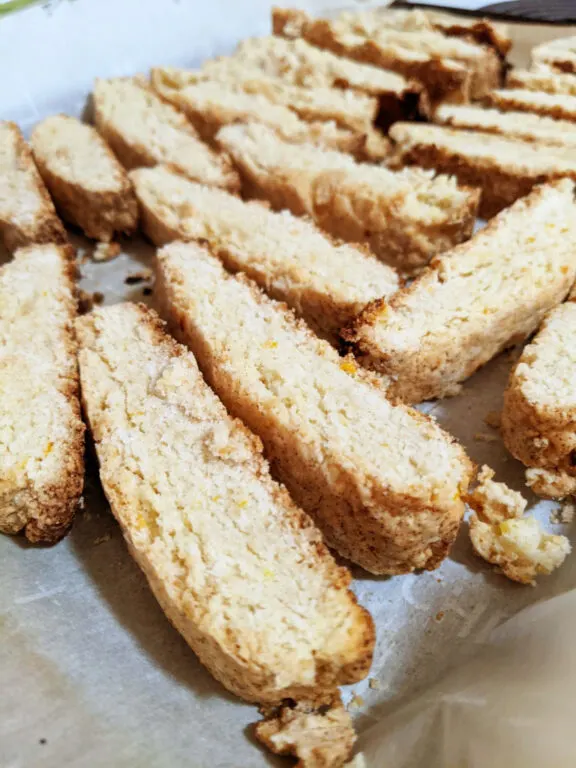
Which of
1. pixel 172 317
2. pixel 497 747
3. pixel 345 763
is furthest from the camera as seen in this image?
pixel 172 317

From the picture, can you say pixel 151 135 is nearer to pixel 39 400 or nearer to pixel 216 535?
pixel 39 400

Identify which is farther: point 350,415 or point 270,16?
point 270,16

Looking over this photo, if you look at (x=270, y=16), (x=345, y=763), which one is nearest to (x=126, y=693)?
(x=345, y=763)

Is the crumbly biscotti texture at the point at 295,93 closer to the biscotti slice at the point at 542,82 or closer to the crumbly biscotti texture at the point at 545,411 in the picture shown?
the biscotti slice at the point at 542,82

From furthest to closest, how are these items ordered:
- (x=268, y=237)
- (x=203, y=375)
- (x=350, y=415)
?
(x=268, y=237)
(x=203, y=375)
(x=350, y=415)

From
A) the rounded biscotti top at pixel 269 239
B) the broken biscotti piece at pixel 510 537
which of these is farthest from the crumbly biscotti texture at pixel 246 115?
the broken biscotti piece at pixel 510 537

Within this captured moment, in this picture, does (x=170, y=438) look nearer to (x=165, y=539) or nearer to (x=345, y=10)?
(x=165, y=539)

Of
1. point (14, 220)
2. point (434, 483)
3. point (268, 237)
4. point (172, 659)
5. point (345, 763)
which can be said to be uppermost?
point (14, 220)
